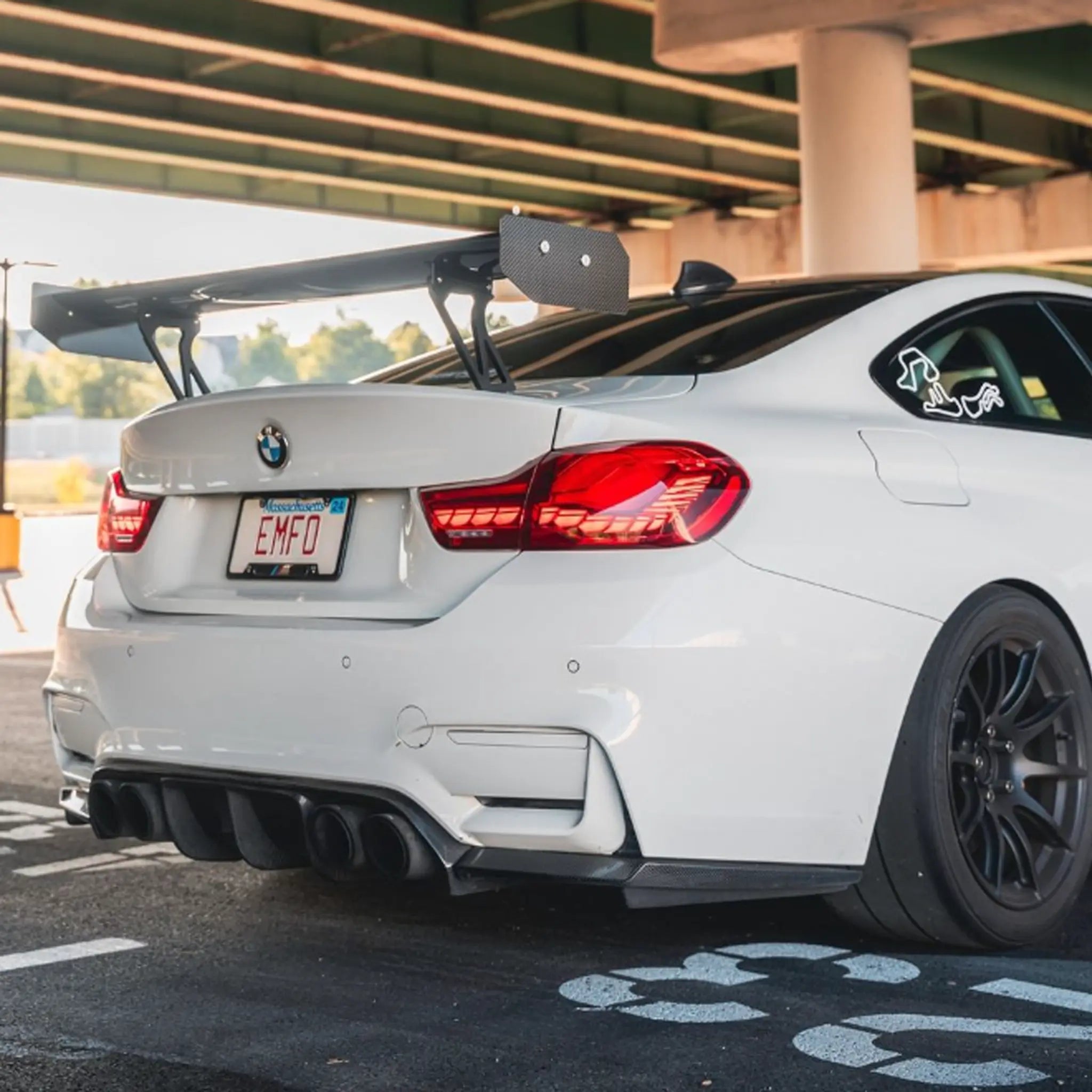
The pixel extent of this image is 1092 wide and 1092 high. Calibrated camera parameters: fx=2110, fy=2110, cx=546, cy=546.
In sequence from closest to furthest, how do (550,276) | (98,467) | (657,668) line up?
1. (657,668)
2. (550,276)
3. (98,467)

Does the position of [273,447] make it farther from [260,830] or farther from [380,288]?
[260,830]

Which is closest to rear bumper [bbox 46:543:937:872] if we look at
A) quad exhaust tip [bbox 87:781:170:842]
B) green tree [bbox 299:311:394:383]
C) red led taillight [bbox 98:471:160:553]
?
quad exhaust tip [bbox 87:781:170:842]

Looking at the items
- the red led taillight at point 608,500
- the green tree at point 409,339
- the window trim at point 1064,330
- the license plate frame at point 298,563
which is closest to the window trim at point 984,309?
the window trim at point 1064,330

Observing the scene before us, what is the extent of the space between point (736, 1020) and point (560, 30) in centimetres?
1723

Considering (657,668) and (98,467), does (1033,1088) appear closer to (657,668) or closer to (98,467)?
(657,668)

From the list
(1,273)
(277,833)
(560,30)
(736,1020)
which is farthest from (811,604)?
(1,273)

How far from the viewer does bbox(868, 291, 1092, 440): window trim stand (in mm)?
4473

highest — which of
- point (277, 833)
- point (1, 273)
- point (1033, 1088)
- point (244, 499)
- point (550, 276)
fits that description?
point (1, 273)

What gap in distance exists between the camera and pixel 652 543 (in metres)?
3.81

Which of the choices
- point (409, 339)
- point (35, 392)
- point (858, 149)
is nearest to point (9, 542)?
point (858, 149)

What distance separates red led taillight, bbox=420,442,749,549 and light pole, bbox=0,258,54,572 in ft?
70.5

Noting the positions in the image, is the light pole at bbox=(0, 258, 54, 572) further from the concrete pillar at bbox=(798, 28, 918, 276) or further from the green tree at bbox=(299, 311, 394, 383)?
the green tree at bbox=(299, 311, 394, 383)

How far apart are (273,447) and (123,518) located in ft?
1.87

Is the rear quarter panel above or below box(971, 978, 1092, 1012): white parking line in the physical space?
above
